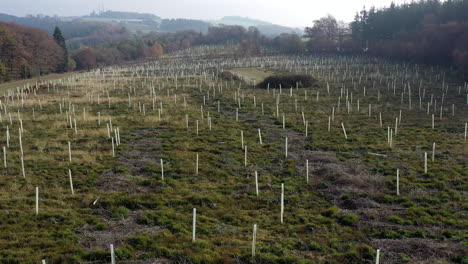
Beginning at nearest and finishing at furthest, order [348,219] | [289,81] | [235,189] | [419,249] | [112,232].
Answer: [419,249] < [112,232] < [348,219] < [235,189] < [289,81]

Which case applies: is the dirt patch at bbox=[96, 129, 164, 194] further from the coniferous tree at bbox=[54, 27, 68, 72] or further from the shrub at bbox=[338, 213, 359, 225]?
the coniferous tree at bbox=[54, 27, 68, 72]

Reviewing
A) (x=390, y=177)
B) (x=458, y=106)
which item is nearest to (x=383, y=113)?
(x=458, y=106)

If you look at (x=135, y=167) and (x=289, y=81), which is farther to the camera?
(x=289, y=81)

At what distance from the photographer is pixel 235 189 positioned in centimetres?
1486

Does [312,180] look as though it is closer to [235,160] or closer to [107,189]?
[235,160]

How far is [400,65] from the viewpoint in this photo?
7138 cm

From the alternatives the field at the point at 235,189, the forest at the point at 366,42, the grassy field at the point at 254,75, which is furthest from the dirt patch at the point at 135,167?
the forest at the point at 366,42


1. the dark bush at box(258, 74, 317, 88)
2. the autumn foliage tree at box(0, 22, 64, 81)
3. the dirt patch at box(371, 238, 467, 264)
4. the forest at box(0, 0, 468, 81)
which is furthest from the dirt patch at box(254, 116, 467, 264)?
the autumn foliage tree at box(0, 22, 64, 81)

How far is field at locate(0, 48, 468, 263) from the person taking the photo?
1019cm

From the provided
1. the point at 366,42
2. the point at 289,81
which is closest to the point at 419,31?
the point at 366,42

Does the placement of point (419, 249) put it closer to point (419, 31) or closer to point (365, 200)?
point (365, 200)

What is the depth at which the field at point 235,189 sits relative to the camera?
1019cm

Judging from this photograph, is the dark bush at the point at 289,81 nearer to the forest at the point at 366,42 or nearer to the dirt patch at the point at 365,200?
the forest at the point at 366,42

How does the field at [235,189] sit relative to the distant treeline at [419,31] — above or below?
below
